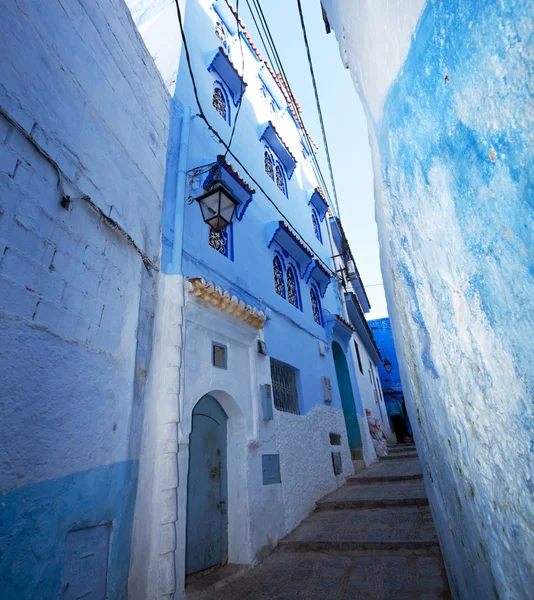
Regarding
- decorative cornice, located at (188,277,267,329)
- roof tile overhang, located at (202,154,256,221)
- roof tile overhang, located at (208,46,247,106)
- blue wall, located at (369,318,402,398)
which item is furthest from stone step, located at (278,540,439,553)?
blue wall, located at (369,318,402,398)

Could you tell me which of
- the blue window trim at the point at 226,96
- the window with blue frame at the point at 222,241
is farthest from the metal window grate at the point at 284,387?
the blue window trim at the point at 226,96

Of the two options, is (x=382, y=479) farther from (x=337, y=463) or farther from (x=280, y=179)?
(x=280, y=179)

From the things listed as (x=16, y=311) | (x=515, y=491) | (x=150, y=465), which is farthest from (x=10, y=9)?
(x=515, y=491)

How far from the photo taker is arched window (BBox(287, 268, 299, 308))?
330 inches

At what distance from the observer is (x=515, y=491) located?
3.30 ft

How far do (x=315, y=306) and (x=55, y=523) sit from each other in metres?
8.08

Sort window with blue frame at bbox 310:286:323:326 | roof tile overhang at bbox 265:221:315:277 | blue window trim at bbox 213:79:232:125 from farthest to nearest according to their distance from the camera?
window with blue frame at bbox 310:286:323:326, blue window trim at bbox 213:79:232:125, roof tile overhang at bbox 265:221:315:277

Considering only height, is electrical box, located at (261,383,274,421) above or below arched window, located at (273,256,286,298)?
below

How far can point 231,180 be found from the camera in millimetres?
6129

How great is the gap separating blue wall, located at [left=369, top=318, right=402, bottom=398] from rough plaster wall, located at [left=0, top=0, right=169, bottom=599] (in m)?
20.4

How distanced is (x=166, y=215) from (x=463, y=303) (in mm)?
4456

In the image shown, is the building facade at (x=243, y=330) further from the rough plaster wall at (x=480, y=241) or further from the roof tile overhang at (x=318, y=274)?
the rough plaster wall at (x=480, y=241)

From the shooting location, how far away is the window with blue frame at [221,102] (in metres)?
7.76

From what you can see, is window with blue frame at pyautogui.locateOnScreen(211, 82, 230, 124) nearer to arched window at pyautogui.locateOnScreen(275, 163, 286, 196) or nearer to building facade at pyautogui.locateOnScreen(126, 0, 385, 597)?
building facade at pyautogui.locateOnScreen(126, 0, 385, 597)
